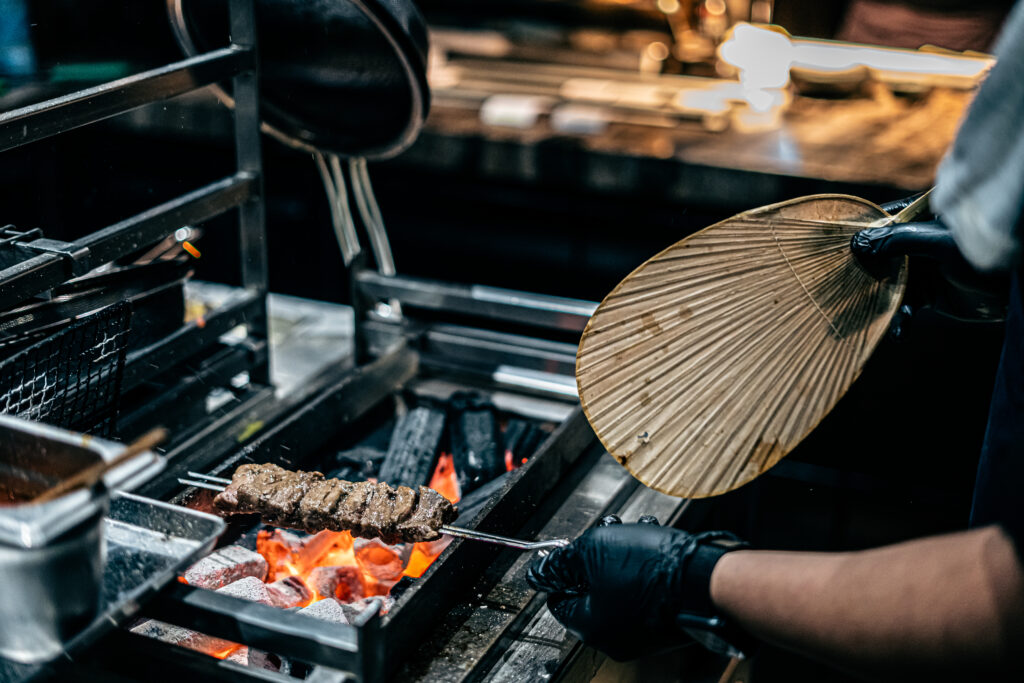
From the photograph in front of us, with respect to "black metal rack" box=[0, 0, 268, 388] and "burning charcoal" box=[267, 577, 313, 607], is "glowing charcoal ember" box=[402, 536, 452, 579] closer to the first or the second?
"burning charcoal" box=[267, 577, 313, 607]

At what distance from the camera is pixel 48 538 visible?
40.5 inches

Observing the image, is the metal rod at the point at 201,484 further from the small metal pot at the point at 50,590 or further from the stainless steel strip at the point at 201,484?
the small metal pot at the point at 50,590

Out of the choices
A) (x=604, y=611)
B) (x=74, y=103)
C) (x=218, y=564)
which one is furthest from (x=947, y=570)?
(x=74, y=103)

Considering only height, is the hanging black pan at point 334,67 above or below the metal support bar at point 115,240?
above

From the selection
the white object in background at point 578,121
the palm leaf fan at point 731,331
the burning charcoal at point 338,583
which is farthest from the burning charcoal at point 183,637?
the white object in background at point 578,121

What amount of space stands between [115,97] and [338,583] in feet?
3.51

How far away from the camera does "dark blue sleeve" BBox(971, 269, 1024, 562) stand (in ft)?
3.74

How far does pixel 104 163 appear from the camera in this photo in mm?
2043

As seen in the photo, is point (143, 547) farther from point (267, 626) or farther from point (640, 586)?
point (640, 586)

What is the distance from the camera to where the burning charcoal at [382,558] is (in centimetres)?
192

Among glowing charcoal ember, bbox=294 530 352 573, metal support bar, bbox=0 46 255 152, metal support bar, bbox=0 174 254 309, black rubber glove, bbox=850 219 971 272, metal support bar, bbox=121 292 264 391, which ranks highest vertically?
metal support bar, bbox=0 46 255 152

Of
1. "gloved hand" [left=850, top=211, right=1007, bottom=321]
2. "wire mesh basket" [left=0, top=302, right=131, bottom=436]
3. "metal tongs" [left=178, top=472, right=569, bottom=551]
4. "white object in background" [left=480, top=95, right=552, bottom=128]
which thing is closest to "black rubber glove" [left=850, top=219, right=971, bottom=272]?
"gloved hand" [left=850, top=211, right=1007, bottom=321]

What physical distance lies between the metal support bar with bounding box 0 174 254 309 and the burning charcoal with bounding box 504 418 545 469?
35.4 inches

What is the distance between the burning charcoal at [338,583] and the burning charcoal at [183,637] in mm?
243
